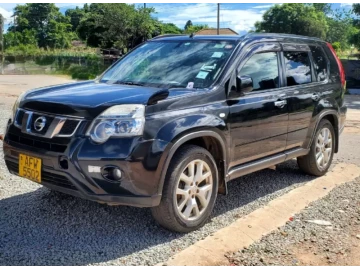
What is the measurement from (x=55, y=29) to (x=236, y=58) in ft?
244

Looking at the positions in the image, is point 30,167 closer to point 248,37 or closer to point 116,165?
point 116,165

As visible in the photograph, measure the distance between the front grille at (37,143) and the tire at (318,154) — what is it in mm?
3571

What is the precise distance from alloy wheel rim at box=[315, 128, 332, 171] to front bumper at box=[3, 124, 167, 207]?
3152mm

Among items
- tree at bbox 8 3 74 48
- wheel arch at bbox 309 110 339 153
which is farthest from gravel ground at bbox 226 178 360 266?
tree at bbox 8 3 74 48

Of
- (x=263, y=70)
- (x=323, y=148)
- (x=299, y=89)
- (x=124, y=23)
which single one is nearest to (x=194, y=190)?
(x=263, y=70)

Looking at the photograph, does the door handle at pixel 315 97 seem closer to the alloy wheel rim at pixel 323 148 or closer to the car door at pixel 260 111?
the alloy wheel rim at pixel 323 148

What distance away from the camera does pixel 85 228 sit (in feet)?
13.6

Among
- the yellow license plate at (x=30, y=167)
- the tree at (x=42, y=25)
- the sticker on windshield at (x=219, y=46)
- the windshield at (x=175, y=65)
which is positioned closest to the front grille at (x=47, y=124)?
the yellow license plate at (x=30, y=167)

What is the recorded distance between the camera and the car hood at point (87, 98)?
3770 millimetres

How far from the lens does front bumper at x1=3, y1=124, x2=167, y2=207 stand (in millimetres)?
3613

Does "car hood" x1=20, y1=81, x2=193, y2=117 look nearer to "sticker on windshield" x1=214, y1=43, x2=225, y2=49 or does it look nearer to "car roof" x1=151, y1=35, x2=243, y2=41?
"sticker on windshield" x1=214, y1=43, x2=225, y2=49

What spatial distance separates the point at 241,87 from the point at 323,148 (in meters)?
2.35

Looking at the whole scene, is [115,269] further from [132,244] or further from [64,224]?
[64,224]

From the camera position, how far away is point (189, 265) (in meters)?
3.53
